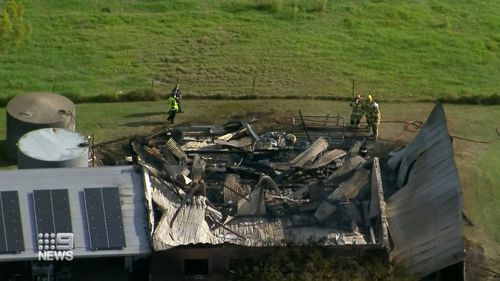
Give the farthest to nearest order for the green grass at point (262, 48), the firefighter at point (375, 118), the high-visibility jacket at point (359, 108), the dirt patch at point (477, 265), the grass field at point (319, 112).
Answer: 1. the green grass at point (262, 48)
2. the high-visibility jacket at point (359, 108)
3. the firefighter at point (375, 118)
4. the grass field at point (319, 112)
5. the dirt patch at point (477, 265)

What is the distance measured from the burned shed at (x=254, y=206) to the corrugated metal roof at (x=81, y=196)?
0.43m

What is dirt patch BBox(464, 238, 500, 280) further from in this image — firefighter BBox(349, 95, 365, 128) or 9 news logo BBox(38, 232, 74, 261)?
9 news logo BBox(38, 232, 74, 261)

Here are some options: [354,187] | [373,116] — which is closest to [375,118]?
[373,116]

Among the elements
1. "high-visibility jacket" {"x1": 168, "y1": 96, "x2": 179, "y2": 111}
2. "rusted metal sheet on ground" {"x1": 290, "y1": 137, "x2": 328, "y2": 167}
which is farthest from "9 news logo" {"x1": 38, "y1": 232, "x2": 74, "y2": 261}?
"high-visibility jacket" {"x1": 168, "y1": 96, "x2": 179, "y2": 111}

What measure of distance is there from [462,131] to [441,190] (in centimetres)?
1087

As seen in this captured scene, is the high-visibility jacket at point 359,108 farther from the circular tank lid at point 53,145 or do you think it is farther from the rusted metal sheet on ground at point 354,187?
the circular tank lid at point 53,145

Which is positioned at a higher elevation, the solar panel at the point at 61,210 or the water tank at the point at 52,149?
the water tank at the point at 52,149

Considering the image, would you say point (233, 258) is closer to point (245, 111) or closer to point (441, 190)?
point (441, 190)

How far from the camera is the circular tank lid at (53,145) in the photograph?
33938 mm

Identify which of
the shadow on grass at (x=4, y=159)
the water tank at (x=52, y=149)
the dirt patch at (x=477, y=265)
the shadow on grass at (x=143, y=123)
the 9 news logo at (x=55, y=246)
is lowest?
the dirt patch at (x=477, y=265)

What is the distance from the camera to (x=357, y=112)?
136 feet

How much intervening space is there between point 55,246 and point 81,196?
1888mm

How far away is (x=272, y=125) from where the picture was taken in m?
42.0

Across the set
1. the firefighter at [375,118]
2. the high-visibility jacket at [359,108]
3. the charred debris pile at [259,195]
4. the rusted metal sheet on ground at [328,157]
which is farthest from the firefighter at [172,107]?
the firefighter at [375,118]
